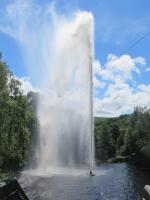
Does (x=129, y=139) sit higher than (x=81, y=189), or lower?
higher

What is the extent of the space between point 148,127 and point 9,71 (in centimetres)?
7708

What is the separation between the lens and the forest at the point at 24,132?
41844 mm

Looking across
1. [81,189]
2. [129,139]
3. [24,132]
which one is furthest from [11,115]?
[129,139]

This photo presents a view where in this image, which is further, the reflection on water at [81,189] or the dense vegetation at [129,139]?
the dense vegetation at [129,139]

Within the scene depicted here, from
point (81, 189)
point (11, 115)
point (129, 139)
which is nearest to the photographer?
point (11, 115)

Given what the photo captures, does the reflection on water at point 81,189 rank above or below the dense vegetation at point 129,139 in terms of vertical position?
below

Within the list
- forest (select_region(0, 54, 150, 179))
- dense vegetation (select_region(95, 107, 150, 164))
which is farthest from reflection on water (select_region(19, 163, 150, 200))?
dense vegetation (select_region(95, 107, 150, 164))

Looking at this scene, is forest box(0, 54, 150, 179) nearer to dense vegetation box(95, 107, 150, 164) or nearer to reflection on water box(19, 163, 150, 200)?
dense vegetation box(95, 107, 150, 164)

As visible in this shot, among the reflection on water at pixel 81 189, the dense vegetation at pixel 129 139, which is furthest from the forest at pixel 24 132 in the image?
the reflection on water at pixel 81 189

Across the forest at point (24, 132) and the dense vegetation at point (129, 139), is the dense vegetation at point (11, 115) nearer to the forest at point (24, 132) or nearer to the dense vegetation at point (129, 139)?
the forest at point (24, 132)

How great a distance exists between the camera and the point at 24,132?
157 ft

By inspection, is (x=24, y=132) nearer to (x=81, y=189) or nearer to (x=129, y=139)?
(x=81, y=189)

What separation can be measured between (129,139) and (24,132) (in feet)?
278

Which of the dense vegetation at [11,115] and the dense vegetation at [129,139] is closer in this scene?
the dense vegetation at [11,115]
